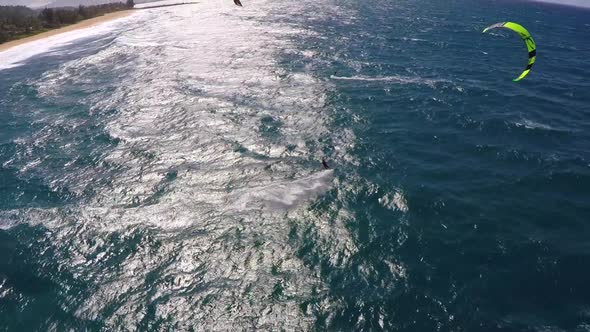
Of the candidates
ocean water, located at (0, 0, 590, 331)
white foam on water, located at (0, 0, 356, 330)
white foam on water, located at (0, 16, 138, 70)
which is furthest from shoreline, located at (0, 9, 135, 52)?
white foam on water, located at (0, 0, 356, 330)

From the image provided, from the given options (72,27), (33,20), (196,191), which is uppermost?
(33,20)

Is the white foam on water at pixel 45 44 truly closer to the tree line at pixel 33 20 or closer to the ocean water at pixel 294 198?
the tree line at pixel 33 20

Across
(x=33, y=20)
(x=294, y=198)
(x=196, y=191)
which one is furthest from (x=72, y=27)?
(x=294, y=198)

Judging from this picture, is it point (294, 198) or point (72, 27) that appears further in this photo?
point (72, 27)

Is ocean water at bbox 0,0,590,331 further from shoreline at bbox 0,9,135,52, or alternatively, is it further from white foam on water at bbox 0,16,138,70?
shoreline at bbox 0,9,135,52

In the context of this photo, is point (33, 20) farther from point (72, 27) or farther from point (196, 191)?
point (196, 191)
